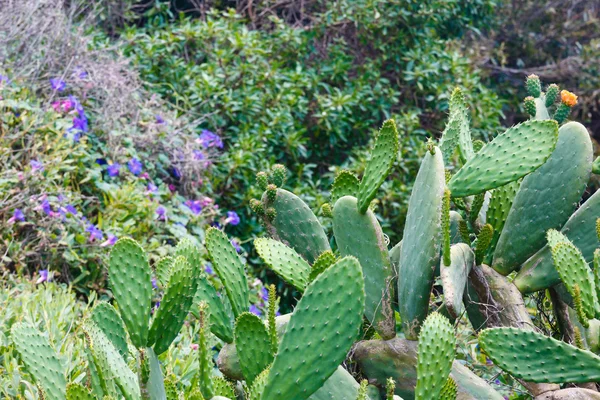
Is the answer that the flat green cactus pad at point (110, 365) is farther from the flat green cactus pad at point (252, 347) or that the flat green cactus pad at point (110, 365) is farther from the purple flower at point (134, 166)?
the purple flower at point (134, 166)

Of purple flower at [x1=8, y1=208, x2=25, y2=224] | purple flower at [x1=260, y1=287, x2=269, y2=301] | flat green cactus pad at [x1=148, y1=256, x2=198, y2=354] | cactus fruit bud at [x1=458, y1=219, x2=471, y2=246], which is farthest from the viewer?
purple flower at [x1=260, y1=287, x2=269, y2=301]

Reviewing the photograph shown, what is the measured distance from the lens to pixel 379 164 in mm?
1814

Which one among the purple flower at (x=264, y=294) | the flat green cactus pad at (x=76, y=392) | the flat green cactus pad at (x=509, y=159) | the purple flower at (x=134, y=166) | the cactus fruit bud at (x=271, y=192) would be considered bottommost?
the purple flower at (x=264, y=294)

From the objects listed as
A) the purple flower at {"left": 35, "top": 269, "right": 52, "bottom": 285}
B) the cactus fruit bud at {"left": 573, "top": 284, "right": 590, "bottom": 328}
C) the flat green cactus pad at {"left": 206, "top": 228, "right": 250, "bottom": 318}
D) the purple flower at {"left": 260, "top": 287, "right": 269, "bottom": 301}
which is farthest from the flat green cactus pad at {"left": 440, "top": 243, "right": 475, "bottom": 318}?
the purple flower at {"left": 260, "top": 287, "right": 269, "bottom": 301}

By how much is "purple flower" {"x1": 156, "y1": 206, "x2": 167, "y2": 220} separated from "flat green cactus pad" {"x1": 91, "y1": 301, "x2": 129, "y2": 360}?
9.63ft

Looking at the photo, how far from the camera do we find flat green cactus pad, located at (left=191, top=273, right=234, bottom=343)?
1786 mm

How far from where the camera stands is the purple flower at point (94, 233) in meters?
4.21

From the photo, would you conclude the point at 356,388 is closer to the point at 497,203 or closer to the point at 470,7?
the point at 497,203

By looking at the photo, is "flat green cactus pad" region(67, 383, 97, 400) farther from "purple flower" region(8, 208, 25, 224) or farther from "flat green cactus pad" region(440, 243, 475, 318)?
"purple flower" region(8, 208, 25, 224)

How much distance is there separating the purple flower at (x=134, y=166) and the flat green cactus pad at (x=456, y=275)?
11.5 ft

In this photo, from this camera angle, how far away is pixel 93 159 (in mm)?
4875

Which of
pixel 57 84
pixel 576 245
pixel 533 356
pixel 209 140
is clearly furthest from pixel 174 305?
pixel 209 140

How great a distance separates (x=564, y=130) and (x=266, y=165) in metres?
4.01

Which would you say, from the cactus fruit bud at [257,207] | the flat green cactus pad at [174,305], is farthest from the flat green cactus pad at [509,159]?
the flat green cactus pad at [174,305]
